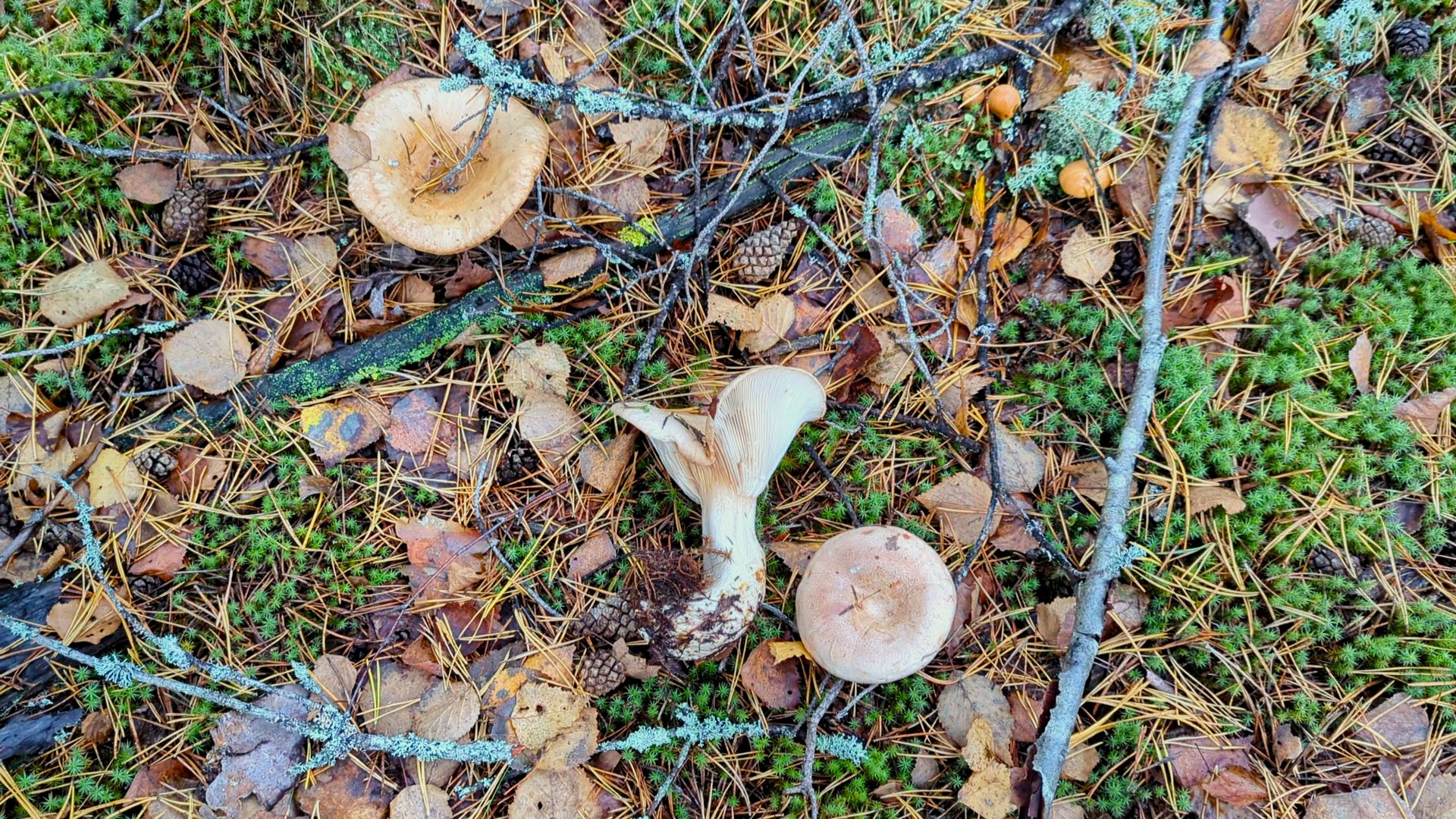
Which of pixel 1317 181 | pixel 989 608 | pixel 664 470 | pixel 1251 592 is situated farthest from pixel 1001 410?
pixel 1317 181

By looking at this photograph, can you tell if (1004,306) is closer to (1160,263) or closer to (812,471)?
(1160,263)

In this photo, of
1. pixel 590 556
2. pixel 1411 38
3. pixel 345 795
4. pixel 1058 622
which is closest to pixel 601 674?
pixel 590 556

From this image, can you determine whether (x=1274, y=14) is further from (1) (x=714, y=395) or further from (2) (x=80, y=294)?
(2) (x=80, y=294)

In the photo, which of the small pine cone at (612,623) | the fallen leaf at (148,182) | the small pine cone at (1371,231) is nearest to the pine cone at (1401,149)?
the small pine cone at (1371,231)

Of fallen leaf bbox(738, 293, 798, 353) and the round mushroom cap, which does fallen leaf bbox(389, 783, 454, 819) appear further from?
fallen leaf bbox(738, 293, 798, 353)

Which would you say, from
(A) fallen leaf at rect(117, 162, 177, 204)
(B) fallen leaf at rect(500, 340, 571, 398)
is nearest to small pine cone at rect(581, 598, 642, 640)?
(B) fallen leaf at rect(500, 340, 571, 398)

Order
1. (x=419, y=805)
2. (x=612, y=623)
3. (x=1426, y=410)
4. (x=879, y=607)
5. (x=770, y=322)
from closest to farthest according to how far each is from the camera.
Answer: (x=879, y=607), (x=419, y=805), (x=1426, y=410), (x=612, y=623), (x=770, y=322)

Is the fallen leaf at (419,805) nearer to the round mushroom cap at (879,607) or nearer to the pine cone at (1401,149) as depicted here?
the round mushroom cap at (879,607)

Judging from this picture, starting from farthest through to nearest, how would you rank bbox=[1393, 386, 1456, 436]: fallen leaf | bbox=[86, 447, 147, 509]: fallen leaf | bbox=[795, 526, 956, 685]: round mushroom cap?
bbox=[86, 447, 147, 509]: fallen leaf < bbox=[1393, 386, 1456, 436]: fallen leaf < bbox=[795, 526, 956, 685]: round mushroom cap
